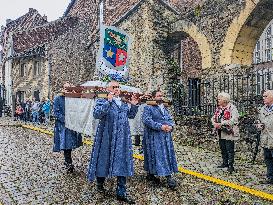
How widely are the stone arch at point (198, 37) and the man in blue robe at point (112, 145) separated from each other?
670 centimetres

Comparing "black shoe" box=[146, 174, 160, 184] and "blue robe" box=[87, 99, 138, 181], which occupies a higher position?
"blue robe" box=[87, 99, 138, 181]

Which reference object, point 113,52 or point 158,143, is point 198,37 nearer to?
point 113,52

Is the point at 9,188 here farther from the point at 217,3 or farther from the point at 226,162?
the point at 217,3

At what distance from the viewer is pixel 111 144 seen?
5371 mm

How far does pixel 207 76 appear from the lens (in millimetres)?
11469

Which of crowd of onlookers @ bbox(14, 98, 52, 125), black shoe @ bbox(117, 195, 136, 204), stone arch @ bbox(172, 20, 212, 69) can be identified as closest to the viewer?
black shoe @ bbox(117, 195, 136, 204)

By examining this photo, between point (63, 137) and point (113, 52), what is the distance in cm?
205

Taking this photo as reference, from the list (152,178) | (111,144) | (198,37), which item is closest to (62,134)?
(111,144)

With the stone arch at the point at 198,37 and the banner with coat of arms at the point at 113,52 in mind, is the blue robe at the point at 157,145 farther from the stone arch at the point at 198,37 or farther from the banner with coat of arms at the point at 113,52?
the stone arch at the point at 198,37

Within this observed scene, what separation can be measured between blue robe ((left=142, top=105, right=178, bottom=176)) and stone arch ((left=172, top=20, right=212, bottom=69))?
585 cm

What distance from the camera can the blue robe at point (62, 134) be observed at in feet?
22.9

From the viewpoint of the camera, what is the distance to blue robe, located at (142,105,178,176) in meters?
5.93

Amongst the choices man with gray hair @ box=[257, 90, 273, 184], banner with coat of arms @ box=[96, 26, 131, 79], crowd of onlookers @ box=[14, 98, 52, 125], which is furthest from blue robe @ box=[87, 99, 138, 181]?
crowd of onlookers @ box=[14, 98, 52, 125]

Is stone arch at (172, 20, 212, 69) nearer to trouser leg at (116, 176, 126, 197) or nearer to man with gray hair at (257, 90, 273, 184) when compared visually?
man with gray hair at (257, 90, 273, 184)
